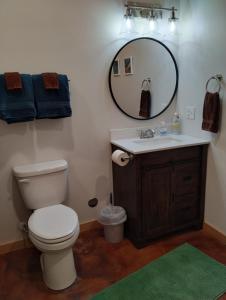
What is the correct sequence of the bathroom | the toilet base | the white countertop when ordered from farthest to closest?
the white countertop → the bathroom → the toilet base

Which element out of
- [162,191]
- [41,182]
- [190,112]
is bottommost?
[162,191]

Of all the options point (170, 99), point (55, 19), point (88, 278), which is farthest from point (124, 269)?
point (55, 19)

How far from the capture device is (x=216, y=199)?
215cm

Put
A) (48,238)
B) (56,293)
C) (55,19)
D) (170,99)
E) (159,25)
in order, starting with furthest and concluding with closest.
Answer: (170,99) < (159,25) < (55,19) < (56,293) < (48,238)

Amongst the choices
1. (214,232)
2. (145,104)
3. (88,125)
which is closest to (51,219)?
(88,125)

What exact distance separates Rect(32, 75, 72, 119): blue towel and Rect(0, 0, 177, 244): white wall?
0.13m

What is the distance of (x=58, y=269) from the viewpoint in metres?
1.66

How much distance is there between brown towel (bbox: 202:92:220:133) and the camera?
1.94m

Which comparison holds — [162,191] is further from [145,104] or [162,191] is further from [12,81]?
[12,81]

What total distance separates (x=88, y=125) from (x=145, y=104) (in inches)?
24.6

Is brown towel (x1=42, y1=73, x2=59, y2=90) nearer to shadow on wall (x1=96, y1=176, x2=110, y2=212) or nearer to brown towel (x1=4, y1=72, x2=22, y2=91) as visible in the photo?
brown towel (x1=4, y1=72, x2=22, y2=91)

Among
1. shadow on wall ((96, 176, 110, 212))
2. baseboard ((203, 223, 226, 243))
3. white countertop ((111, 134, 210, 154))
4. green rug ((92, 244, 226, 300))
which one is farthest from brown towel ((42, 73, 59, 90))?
baseboard ((203, 223, 226, 243))

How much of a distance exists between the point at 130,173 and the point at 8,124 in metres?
1.08

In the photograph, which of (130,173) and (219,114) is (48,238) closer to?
(130,173)
